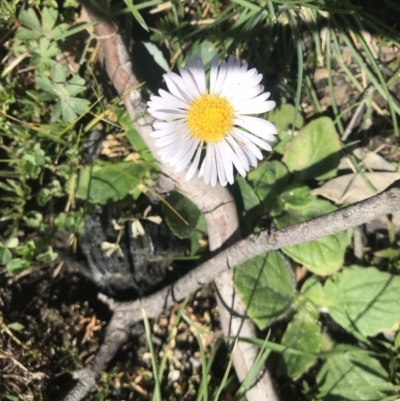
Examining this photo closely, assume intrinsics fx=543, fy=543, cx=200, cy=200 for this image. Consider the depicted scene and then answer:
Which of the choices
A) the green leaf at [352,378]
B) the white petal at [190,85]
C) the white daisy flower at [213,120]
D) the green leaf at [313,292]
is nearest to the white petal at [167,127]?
the white daisy flower at [213,120]

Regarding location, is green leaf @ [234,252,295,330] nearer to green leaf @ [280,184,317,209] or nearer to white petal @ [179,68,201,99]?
green leaf @ [280,184,317,209]

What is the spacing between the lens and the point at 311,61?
8.06 ft

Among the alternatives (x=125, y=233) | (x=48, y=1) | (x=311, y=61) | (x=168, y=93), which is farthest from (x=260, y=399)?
(x=48, y=1)

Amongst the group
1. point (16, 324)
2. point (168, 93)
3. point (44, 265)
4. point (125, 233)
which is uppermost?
point (168, 93)

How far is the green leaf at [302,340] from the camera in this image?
88.0 inches

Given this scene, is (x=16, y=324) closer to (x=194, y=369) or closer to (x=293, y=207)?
(x=194, y=369)

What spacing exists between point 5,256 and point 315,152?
1372mm

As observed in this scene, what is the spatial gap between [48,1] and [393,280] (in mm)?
1847

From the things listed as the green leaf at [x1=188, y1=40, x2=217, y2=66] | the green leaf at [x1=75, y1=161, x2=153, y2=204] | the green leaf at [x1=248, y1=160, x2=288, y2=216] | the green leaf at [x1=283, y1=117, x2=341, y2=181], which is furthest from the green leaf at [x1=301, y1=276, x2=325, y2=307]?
the green leaf at [x1=188, y1=40, x2=217, y2=66]

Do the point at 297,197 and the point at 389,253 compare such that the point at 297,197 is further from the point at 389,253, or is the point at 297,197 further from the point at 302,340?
the point at 302,340

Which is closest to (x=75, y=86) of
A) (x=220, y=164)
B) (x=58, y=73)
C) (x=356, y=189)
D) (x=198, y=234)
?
(x=58, y=73)

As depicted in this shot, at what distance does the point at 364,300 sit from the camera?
2.30 meters

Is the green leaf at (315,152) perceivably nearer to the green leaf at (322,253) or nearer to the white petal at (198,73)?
the green leaf at (322,253)

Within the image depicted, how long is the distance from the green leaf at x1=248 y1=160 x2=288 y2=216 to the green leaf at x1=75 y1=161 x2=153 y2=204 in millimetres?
468
